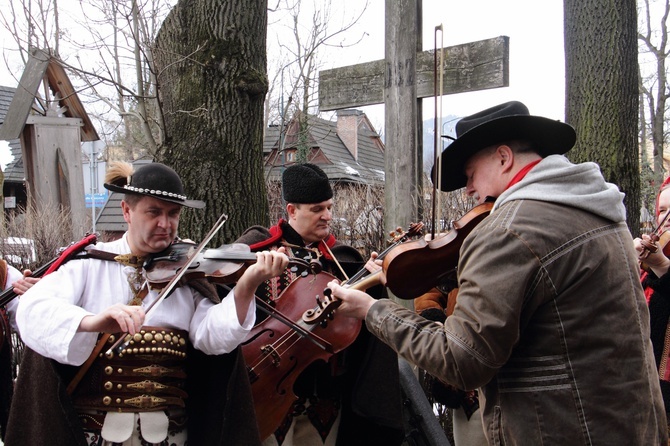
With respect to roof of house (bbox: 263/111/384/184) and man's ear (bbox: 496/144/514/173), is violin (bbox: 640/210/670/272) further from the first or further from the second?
roof of house (bbox: 263/111/384/184)

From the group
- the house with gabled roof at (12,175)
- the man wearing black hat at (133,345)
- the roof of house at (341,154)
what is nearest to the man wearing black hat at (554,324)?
the man wearing black hat at (133,345)

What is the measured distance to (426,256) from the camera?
103 inches

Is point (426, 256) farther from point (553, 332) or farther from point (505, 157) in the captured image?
point (553, 332)

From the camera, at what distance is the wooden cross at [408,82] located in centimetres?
380

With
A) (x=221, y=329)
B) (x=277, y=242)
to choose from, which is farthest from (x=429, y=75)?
(x=221, y=329)

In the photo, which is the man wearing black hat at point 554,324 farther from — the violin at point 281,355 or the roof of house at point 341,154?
the roof of house at point 341,154

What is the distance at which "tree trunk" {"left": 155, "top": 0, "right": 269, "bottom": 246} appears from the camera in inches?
176

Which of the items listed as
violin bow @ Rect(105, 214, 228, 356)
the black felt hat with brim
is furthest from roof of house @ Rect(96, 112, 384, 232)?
violin bow @ Rect(105, 214, 228, 356)

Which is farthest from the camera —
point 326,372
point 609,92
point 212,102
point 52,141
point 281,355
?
point 52,141

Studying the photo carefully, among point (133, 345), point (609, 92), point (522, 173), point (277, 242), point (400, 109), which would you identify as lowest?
point (133, 345)

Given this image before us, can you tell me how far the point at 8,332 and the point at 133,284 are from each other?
1332 millimetres

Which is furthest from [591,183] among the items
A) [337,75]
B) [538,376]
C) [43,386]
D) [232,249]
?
[337,75]

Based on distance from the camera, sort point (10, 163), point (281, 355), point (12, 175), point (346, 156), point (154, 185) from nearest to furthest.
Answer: point (154, 185) < point (281, 355) < point (12, 175) < point (10, 163) < point (346, 156)

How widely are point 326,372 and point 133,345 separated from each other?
4.02 ft
